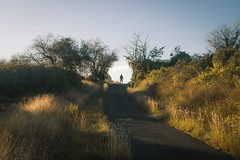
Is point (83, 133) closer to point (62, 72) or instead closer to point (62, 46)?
point (62, 72)

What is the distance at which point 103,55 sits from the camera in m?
76.2

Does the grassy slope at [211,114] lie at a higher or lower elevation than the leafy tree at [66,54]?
lower

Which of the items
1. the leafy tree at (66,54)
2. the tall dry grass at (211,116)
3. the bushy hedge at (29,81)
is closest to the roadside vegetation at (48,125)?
the bushy hedge at (29,81)

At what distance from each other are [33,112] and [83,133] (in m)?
2.78

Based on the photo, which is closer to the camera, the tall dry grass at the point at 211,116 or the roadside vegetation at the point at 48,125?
the roadside vegetation at the point at 48,125

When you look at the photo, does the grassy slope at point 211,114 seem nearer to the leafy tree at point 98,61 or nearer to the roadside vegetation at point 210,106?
the roadside vegetation at point 210,106

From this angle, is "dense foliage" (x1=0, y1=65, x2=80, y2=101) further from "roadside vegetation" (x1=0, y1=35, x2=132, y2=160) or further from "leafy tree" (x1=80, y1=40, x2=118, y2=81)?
"leafy tree" (x1=80, y1=40, x2=118, y2=81)

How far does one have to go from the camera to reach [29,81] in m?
29.0

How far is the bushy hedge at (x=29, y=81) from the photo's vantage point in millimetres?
27188

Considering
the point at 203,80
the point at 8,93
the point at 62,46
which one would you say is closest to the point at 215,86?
the point at 203,80

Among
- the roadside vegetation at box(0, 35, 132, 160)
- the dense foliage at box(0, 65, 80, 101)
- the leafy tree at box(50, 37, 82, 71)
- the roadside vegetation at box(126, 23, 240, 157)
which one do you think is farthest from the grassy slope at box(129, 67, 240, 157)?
the leafy tree at box(50, 37, 82, 71)

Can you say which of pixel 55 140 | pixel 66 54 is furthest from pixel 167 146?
pixel 66 54

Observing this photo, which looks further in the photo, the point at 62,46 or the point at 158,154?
the point at 62,46

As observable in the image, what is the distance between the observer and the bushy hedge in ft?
89.2
